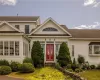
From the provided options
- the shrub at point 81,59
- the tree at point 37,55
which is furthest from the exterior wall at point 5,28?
the shrub at point 81,59

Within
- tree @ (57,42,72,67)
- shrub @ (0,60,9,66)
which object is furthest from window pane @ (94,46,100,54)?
shrub @ (0,60,9,66)

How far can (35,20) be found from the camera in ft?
126

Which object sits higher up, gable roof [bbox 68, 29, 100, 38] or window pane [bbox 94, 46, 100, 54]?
gable roof [bbox 68, 29, 100, 38]

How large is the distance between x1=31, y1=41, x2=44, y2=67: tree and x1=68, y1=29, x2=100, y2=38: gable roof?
208 inches

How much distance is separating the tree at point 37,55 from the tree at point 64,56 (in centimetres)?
226

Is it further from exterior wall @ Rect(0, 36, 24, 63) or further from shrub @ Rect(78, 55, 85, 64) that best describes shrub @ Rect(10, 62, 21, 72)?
shrub @ Rect(78, 55, 85, 64)

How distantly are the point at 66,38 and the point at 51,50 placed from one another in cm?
259

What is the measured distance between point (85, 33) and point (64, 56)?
610 centimetres

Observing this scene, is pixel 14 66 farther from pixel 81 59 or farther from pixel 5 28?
pixel 81 59

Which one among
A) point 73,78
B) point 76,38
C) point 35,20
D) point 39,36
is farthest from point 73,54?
point 73,78

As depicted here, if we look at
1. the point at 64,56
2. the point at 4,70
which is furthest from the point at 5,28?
the point at 64,56

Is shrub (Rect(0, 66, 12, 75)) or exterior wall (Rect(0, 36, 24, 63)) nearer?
shrub (Rect(0, 66, 12, 75))

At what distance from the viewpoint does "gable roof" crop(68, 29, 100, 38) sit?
35491 millimetres

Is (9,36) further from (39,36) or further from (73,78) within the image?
(73,78)
